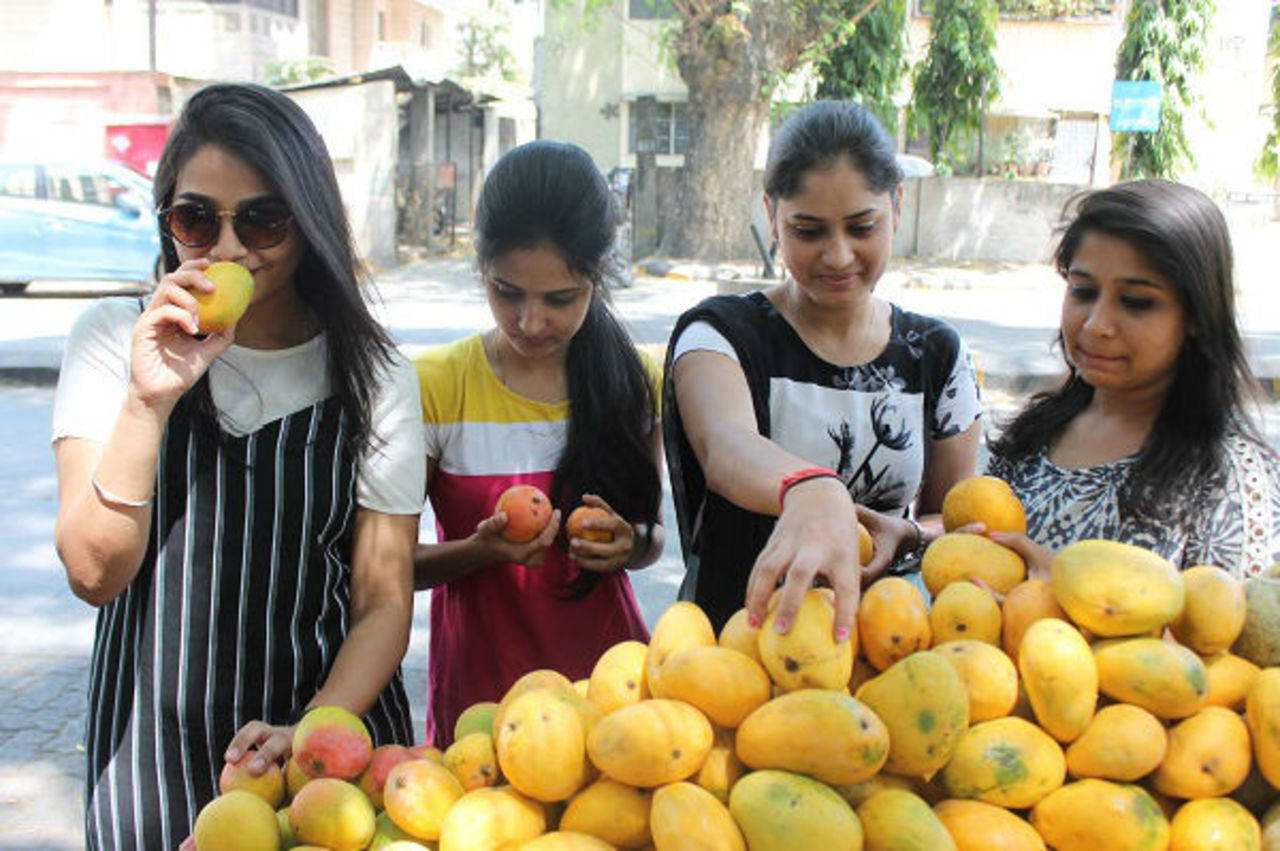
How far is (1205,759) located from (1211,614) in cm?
22

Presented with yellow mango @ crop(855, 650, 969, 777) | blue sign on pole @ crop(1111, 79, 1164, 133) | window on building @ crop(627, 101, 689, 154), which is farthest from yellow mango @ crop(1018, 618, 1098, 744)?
window on building @ crop(627, 101, 689, 154)

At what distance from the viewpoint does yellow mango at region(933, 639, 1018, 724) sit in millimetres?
1497

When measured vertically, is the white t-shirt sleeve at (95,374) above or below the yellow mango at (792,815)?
above

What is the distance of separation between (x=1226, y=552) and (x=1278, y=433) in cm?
702

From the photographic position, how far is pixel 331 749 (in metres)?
1.56

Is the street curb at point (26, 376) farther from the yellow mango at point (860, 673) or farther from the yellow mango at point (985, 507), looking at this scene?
the yellow mango at point (860, 673)

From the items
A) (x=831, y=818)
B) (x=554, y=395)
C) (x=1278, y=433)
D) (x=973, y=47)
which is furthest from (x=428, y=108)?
(x=831, y=818)

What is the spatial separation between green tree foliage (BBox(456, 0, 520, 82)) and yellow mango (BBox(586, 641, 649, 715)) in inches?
1905

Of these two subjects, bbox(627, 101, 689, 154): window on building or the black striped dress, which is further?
bbox(627, 101, 689, 154): window on building

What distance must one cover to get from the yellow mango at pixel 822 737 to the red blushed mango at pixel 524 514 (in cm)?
86

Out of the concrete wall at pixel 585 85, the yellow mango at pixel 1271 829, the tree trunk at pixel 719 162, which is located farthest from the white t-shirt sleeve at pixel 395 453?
the concrete wall at pixel 585 85

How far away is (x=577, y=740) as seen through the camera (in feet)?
4.82

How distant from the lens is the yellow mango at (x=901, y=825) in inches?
52.0

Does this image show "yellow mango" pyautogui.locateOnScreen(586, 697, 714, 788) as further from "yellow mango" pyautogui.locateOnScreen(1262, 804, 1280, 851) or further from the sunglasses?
the sunglasses
